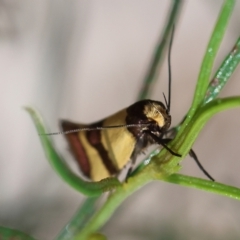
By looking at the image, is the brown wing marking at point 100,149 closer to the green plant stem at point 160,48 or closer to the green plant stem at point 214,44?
the green plant stem at point 160,48

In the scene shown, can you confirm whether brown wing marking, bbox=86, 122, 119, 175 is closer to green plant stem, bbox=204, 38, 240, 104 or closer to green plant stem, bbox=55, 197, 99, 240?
green plant stem, bbox=55, 197, 99, 240

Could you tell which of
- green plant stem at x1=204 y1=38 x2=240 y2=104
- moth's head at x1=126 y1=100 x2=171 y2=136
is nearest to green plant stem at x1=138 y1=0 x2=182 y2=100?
moth's head at x1=126 y1=100 x2=171 y2=136

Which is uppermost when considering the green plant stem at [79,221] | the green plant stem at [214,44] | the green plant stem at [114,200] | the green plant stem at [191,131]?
the green plant stem at [214,44]

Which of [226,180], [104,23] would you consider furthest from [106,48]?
[226,180]

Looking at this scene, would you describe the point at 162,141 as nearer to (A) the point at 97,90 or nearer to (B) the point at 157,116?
(B) the point at 157,116

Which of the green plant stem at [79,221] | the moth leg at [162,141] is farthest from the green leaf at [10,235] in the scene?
the moth leg at [162,141]

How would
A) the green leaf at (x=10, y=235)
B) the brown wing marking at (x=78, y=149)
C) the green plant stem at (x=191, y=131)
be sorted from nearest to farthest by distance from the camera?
the green plant stem at (x=191, y=131), the green leaf at (x=10, y=235), the brown wing marking at (x=78, y=149)
